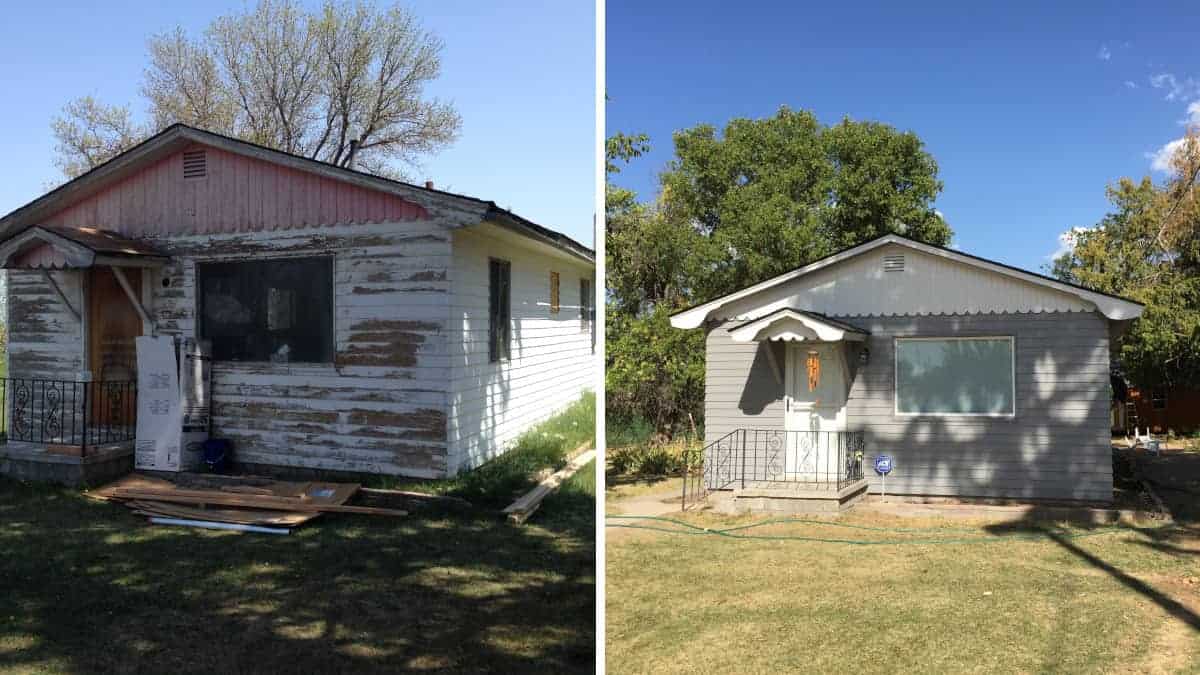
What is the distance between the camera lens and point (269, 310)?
4.30 meters

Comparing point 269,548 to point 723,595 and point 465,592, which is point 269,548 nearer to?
point 465,592

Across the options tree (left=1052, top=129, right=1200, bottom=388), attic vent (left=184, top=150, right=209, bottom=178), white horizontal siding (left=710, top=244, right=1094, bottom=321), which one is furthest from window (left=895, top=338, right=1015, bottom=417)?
attic vent (left=184, top=150, right=209, bottom=178)

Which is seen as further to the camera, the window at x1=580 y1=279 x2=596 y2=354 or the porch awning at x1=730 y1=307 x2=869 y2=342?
the window at x1=580 y1=279 x2=596 y2=354

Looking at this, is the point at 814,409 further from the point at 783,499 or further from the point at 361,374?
the point at 361,374

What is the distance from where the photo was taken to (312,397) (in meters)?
4.24

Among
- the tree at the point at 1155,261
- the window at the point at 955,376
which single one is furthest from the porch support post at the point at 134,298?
the tree at the point at 1155,261

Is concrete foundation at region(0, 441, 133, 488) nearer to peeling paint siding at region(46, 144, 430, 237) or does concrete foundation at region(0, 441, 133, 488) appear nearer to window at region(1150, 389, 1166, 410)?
peeling paint siding at region(46, 144, 430, 237)

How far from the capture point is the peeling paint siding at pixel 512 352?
13.2 ft

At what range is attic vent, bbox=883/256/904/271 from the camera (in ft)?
15.9

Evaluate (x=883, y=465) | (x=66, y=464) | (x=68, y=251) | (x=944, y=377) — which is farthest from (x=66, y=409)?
(x=944, y=377)

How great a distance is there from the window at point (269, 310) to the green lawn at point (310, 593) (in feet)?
3.31

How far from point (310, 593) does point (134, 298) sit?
8.51ft

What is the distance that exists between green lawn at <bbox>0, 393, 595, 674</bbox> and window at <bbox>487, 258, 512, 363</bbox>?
89cm

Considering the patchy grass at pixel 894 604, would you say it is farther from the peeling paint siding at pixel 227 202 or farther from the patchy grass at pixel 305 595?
the peeling paint siding at pixel 227 202
